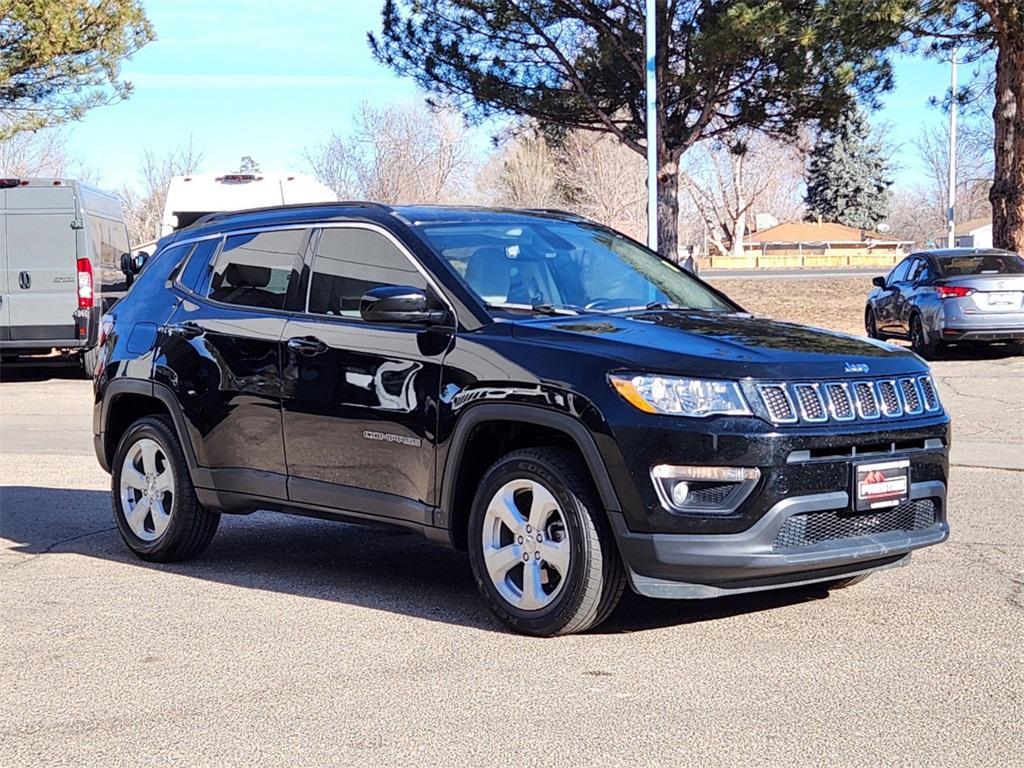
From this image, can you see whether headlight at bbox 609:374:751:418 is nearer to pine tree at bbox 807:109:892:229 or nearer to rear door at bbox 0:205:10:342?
rear door at bbox 0:205:10:342

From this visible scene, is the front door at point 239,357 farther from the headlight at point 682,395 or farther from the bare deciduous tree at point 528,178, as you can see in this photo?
the bare deciduous tree at point 528,178

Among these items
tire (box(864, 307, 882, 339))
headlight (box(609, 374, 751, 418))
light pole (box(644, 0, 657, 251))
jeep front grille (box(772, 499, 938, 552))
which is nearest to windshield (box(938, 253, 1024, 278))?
tire (box(864, 307, 882, 339))

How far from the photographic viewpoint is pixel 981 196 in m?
Answer: 107

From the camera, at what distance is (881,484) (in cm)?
569

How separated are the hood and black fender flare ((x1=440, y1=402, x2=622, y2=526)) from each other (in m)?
0.30

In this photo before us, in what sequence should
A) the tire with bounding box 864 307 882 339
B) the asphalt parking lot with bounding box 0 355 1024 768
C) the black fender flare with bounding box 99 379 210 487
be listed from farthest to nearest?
the tire with bounding box 864 307 882 339 < the black fender flare with bounding box 99 379 210 487 < the asphalt parking lot with bounding box 0 355 1024 768

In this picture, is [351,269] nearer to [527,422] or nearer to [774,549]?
[527,422]

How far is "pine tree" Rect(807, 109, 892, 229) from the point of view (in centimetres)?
8881

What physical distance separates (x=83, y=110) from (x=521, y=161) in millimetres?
37153

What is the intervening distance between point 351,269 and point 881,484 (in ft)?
8.90

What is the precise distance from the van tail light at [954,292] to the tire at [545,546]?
47.2 ft

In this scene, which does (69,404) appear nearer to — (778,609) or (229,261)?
(229,261)

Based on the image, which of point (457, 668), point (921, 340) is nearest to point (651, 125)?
point (921, 340)

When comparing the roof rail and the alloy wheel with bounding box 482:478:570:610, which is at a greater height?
the roof rail
